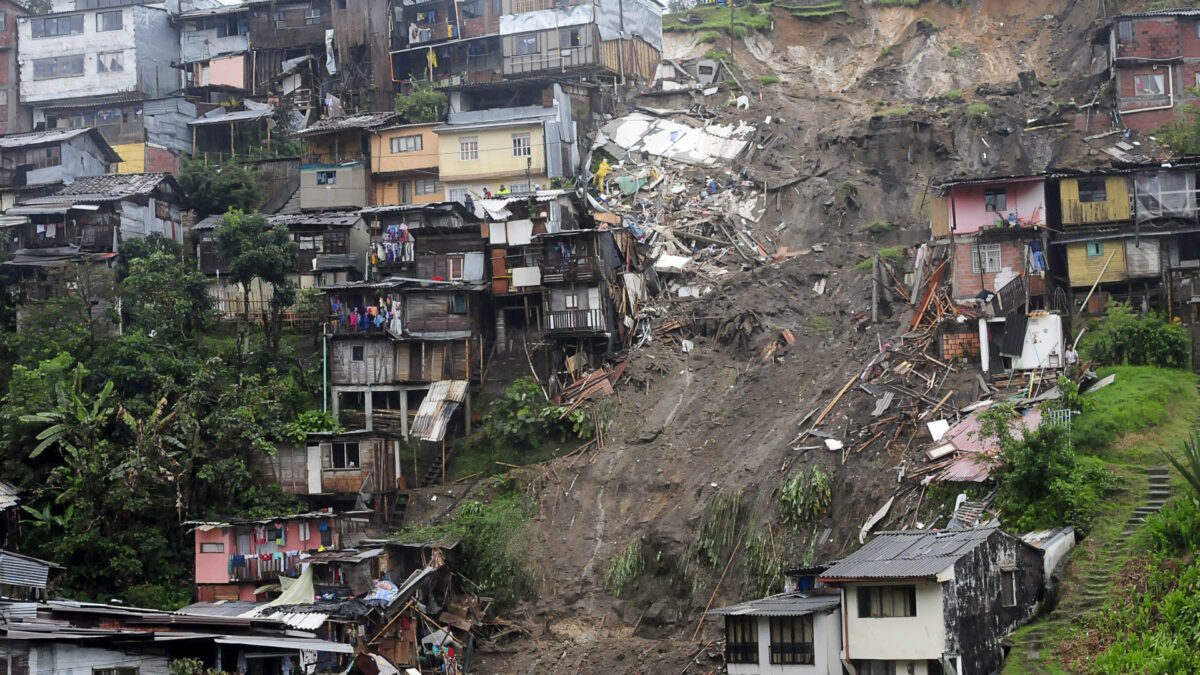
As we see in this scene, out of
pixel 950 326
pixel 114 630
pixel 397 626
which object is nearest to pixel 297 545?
pixel 397 626

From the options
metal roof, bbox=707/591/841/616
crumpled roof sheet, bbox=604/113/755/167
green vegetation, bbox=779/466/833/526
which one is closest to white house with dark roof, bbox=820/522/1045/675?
metal roof, bbox=707/591/841/616

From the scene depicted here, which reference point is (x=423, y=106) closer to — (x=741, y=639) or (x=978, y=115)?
(x=978, y=115)

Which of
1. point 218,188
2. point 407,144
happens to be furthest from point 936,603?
point 218,188

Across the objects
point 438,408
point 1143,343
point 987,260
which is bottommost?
point 438,408

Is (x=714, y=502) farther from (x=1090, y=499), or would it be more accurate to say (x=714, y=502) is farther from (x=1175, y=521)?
(x=1175, y=521)

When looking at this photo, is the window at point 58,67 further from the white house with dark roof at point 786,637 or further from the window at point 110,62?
the white house with dark roof at point 786,637
